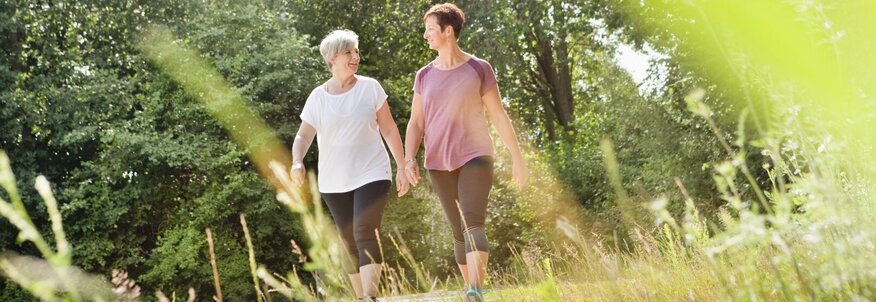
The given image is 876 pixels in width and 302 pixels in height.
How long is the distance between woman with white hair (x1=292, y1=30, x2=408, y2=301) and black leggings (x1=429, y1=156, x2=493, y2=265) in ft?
0.91

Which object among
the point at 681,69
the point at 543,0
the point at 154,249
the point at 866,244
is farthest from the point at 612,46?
the point at 866,244

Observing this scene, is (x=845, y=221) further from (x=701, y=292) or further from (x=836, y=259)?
(x=701, y=292)

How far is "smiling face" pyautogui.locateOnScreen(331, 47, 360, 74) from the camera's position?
5254 mm

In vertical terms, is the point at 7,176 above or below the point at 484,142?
below

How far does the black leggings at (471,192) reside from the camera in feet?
16.0

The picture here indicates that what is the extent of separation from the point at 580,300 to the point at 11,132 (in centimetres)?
1441

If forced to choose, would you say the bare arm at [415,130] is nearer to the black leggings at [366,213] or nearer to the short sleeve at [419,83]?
the short sleeve at [419,83]

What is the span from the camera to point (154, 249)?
54.7 feet

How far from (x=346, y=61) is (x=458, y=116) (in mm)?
704

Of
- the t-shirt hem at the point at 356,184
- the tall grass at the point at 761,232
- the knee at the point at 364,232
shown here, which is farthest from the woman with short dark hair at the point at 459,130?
the tall grass at the point at 761,232

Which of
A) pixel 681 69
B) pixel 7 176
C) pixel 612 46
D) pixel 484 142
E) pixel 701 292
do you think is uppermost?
pixel 612 46

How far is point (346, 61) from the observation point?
527cm

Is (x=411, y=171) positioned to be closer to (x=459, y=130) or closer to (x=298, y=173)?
(x=459, y=130)

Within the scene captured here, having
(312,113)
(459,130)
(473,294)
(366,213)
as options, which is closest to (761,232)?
(473,294)
